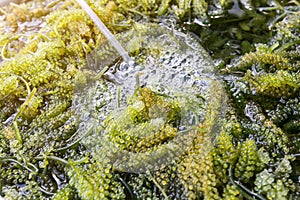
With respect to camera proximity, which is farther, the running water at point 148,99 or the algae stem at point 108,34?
the algae stem at point 108,34

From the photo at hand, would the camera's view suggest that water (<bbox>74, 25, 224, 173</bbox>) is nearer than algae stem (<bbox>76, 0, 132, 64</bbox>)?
Yes

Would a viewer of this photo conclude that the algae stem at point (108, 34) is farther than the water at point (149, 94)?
Yes

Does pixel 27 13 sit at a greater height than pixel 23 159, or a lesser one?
greater

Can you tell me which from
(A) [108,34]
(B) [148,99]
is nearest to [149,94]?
(B) [148,99]

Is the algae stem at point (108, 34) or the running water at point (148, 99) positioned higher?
the algae stem at point (108, 34)

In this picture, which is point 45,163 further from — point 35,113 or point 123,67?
point 123,67

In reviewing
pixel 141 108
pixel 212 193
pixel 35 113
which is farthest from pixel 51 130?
pixel 212 193

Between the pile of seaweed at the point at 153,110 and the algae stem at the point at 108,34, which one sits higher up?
the algae stem at the point at 108,34
